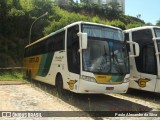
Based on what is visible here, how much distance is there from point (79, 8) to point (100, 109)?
299ft

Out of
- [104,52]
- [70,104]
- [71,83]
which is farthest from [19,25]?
[70,104]

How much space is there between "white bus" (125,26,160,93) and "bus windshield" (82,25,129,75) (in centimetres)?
157

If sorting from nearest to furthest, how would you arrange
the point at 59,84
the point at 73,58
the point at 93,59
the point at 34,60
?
the point at 93,59 → the point at 73,58 → the point at 59,84 → the point at 34,60

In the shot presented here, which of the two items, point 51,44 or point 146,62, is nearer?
point 146,62

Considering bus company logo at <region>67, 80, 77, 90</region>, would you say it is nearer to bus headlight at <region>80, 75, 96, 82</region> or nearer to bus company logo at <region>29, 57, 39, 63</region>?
bus headlight at <region>80, 75, 96, 82</region>

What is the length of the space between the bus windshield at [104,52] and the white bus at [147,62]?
157 centimetres

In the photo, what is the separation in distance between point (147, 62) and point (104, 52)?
281 centimetres

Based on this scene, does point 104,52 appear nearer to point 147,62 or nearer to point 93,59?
point 93,59

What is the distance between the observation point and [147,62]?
555 inches

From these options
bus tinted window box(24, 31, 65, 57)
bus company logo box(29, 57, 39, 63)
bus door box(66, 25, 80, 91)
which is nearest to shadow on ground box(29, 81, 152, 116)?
bus door box(66, 25, 80, 91)

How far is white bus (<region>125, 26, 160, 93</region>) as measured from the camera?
1355cm

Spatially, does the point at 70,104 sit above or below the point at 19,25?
below

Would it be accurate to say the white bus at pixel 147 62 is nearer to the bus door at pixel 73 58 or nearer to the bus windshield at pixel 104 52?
the bus windshield at pixel 104 52

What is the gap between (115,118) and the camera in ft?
31.5
